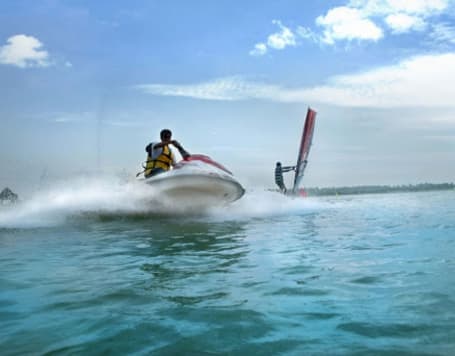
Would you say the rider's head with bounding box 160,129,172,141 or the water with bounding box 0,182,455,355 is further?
the rider's head with bounding box 160,129,172,141

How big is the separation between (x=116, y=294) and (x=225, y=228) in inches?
205

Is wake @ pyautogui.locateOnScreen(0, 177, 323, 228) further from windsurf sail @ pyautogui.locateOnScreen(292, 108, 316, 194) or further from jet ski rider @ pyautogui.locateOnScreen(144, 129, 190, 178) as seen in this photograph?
windsurf sail @ pyautogui.locateOnScreen(292, 108, 316, 194)

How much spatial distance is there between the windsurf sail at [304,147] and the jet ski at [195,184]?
8.60 m

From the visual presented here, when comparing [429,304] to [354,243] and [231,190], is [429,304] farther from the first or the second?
[231,190]

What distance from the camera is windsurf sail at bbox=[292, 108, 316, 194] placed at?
2041 cm

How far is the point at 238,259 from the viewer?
4844 millimetres

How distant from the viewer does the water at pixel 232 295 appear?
222 centimetres

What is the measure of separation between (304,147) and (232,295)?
17884mm

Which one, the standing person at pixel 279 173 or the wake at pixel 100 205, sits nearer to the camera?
the wake at pixel 100 205

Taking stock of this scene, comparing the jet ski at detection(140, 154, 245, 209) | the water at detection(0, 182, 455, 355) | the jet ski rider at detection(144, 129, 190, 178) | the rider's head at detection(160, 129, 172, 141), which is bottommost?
the water at detection(0, 182, 455, 355)

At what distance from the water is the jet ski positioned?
3908 mm

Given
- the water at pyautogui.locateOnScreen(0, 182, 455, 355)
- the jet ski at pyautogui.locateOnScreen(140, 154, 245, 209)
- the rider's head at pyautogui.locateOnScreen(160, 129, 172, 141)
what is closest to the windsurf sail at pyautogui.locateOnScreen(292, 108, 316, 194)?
the jet ski at pyautogui.locateOnScreen(140, 154, 245, 209)

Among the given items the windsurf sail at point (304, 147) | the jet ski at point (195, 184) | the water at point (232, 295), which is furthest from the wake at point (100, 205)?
the windsurf sail at point (304, 147)

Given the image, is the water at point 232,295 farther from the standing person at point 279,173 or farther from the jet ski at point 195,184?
the standing person at point 279,173
